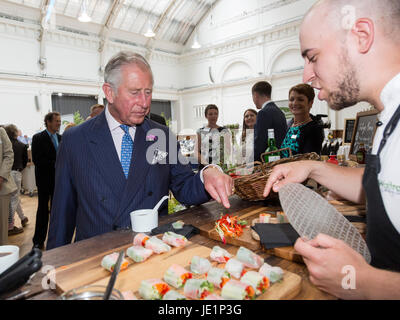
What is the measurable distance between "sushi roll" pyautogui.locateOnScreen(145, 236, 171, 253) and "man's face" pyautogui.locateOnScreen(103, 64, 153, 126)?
2.93 feet

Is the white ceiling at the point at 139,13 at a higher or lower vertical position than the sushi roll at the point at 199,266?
higher

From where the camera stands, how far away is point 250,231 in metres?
1.33

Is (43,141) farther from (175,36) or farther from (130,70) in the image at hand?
(175,36)

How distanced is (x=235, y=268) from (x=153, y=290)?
27 cm

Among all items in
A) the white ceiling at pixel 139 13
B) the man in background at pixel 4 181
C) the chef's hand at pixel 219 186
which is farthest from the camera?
the white ceiling at pixel 139 13

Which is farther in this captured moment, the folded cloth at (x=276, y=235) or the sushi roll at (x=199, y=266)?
the folded cloth at (x=276, y=235)

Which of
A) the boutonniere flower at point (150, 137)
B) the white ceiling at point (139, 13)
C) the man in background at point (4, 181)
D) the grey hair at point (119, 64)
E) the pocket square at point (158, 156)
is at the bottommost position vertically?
the man in background at point (4, 181)

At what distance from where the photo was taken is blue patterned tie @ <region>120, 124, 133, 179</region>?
1.83 meters

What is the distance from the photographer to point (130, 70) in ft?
5.74

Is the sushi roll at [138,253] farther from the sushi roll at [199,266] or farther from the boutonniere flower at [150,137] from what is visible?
the boutonniere flower at [150,137]

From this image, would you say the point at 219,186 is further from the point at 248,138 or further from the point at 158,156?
the point at 248,138

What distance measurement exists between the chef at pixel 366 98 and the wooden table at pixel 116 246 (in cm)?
8

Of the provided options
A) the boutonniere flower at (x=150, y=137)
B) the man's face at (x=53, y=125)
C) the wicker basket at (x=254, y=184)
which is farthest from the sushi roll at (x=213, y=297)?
the man's face at (x=53, y=125)

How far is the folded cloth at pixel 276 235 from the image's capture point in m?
1.12
